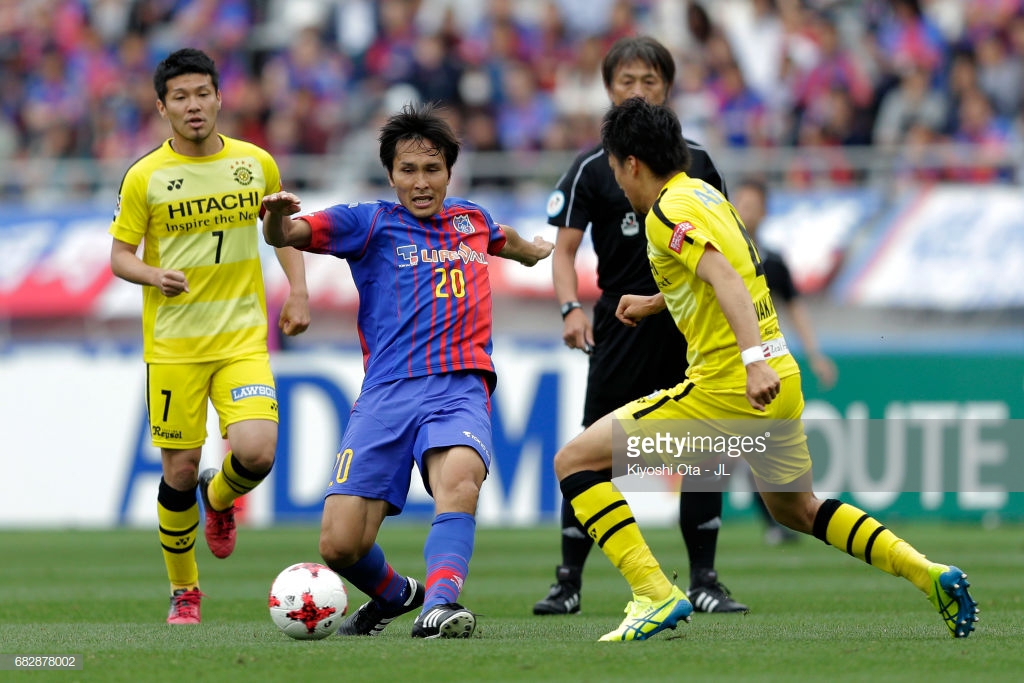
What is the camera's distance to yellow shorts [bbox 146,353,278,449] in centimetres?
790

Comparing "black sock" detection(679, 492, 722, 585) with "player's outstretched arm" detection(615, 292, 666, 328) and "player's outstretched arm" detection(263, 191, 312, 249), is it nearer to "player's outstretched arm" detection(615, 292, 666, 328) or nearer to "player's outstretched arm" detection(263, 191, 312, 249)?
"player's outstretched arm" detection(615, 292, 666, 328)

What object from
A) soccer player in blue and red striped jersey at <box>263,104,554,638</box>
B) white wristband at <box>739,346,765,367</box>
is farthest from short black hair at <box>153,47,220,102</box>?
white wristband at <box>739,346,765,367</box>

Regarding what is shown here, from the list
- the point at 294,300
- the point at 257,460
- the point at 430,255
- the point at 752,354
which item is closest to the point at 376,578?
the point at 257,460

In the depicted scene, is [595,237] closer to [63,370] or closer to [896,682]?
[896,682]

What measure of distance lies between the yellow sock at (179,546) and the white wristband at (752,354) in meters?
3.23

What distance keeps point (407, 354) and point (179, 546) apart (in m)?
1.91

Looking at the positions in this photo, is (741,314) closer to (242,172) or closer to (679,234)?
(679,234)

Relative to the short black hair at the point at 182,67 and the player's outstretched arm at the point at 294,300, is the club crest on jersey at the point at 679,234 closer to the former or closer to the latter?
the player's outstretched arm at the point at 294,300

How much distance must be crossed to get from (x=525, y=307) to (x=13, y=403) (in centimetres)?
526

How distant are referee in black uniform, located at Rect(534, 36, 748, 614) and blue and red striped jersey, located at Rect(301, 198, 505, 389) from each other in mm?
1045

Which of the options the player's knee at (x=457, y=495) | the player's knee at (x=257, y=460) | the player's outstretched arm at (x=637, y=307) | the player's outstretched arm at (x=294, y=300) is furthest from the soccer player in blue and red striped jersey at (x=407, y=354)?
the player's knee at (x=257, y=460)

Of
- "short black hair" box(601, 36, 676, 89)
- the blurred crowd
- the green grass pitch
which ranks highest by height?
the blurred crowd

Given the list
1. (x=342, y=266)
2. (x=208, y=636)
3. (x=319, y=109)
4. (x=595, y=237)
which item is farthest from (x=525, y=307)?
(x=208, y=636)

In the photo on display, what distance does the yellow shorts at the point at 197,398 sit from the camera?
7.90m
